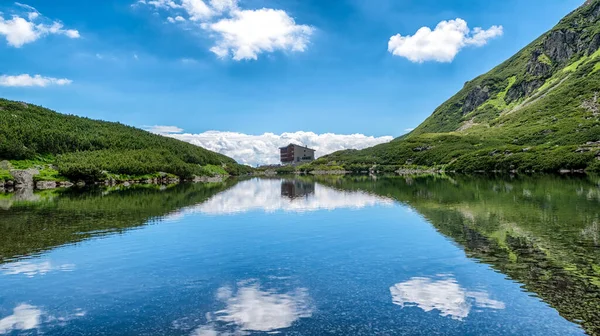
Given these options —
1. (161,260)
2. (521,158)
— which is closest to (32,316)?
(161,260)

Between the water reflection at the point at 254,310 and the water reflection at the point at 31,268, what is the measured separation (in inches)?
418

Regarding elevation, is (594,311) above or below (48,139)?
below

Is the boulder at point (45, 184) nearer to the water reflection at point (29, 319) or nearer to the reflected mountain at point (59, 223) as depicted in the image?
the reflected mountain at point (59, 223)

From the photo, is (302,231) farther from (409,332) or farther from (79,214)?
(79,214)

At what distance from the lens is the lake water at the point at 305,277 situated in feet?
46.2

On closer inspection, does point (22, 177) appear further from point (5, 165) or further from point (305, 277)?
point (305, 277)

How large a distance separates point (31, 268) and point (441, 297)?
21775 mm

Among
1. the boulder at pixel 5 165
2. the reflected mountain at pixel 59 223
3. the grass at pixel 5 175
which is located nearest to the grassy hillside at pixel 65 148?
the grass at pixel 5 175

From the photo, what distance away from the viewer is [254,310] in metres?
15.4

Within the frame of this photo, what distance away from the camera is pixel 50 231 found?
34469 millimetres

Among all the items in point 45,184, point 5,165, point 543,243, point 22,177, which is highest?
point 5,165

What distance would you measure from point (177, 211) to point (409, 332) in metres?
42.2

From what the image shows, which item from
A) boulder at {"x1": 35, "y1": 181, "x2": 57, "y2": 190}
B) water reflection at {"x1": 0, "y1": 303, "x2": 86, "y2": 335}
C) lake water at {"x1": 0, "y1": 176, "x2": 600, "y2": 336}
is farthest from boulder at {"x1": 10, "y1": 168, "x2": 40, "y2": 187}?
water reflection at {"x1": 0, "y1": 303, "x2": 86, "y2": 335}

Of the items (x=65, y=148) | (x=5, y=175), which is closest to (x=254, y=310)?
(x=5, y=175)
